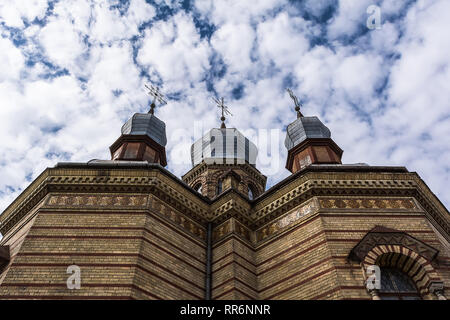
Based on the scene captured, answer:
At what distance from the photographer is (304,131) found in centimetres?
1761

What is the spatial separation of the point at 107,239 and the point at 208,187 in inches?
418

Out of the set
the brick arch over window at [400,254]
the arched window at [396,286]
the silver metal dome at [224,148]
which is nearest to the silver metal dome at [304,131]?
the silver metal dome at [224,148]

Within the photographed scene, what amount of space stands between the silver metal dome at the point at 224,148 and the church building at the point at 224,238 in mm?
8406

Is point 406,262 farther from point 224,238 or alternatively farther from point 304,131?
point 304,131

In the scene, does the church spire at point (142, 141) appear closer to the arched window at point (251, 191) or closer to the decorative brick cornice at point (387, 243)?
the arched window at point (251, 191)

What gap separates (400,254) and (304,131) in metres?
9.24

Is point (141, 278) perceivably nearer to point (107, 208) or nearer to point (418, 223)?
point (107, 208)

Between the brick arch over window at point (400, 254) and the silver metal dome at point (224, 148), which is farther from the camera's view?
the silver metal dome at point (224, 148)

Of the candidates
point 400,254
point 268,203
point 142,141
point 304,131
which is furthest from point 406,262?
point 142,141

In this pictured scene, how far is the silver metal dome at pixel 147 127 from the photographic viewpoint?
17656mm

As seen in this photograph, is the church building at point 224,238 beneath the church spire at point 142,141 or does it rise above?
beneath

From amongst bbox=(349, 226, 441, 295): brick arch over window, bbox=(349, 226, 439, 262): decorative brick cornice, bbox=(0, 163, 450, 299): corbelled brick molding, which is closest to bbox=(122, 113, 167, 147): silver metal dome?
bbox=(0, 163, 450, 299): corbelled brick molding

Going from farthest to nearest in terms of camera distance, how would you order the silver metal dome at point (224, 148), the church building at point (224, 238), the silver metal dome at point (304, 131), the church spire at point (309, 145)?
the silver metal dome at point (224, 148) → the silver metal dome at point (304, 131) → the church spire at point (309, 145) → the church building at point (224, 238)

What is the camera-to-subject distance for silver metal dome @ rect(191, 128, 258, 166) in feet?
70.9
